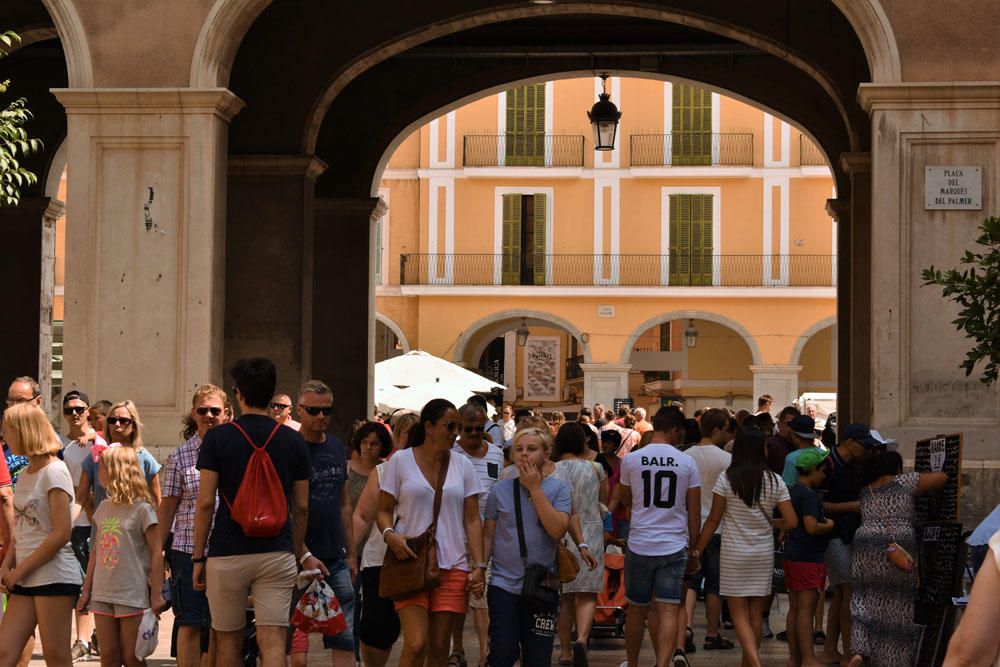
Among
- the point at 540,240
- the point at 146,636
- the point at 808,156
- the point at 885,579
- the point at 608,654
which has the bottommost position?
the point at 608,654

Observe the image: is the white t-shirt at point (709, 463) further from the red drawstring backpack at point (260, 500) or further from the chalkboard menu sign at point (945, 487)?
the red drawstring backpack at point (260, 500)

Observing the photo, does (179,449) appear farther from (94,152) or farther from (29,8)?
(29,8)

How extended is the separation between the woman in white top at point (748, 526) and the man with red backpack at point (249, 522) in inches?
138

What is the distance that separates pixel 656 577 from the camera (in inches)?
409

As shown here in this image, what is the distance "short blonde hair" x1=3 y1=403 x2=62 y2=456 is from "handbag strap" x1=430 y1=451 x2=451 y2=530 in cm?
194

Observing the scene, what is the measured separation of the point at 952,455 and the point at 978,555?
1.81 meters

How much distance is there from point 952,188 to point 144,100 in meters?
6.18

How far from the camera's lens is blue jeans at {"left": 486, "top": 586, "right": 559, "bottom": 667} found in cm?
866

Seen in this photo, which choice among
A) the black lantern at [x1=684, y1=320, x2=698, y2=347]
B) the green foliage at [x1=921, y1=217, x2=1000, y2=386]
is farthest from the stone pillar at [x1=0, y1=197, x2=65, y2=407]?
the black lantern at [x1=684, y1=320, x2=698, y2=347]

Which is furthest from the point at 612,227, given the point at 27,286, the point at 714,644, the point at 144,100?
the point at 714,644

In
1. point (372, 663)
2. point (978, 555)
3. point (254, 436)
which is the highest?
point (254, 436)

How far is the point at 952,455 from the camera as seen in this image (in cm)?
977

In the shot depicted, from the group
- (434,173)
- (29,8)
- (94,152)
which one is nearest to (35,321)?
(29,8)

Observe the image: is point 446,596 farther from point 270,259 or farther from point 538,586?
point 270,259
